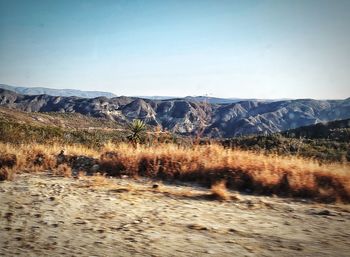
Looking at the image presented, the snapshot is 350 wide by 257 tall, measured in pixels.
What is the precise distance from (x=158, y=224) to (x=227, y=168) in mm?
3308

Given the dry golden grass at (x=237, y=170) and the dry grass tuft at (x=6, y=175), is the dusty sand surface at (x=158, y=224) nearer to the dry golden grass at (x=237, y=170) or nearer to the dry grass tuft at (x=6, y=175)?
the dry golden grass at (x=237, y=170)

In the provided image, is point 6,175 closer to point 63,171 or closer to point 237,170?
point 63,171

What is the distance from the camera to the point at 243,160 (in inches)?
303

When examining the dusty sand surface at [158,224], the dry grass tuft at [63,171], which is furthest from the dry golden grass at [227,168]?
the dusty sand surface at [158,224]

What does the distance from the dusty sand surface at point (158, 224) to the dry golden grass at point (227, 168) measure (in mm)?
678

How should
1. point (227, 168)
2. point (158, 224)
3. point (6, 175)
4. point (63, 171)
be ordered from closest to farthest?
1. point (158, 224)
2. point (6, 175)
3. point (227, 168)
4. point (63, 171)

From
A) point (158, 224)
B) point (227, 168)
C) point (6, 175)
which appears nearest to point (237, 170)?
point (227, 168)

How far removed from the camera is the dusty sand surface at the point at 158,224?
3777 mm

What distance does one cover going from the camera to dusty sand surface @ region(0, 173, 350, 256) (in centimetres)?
378

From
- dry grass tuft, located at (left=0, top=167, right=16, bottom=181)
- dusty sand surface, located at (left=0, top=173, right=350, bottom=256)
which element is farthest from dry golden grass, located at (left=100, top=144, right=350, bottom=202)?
dry grass tuft, located at (left=0, top=167, right=16, bottom=181)

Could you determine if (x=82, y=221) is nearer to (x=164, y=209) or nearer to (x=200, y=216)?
(x=164, y=209)

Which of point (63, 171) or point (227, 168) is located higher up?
point (227, 168)

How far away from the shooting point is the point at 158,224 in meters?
4.59

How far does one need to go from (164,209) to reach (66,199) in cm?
171
